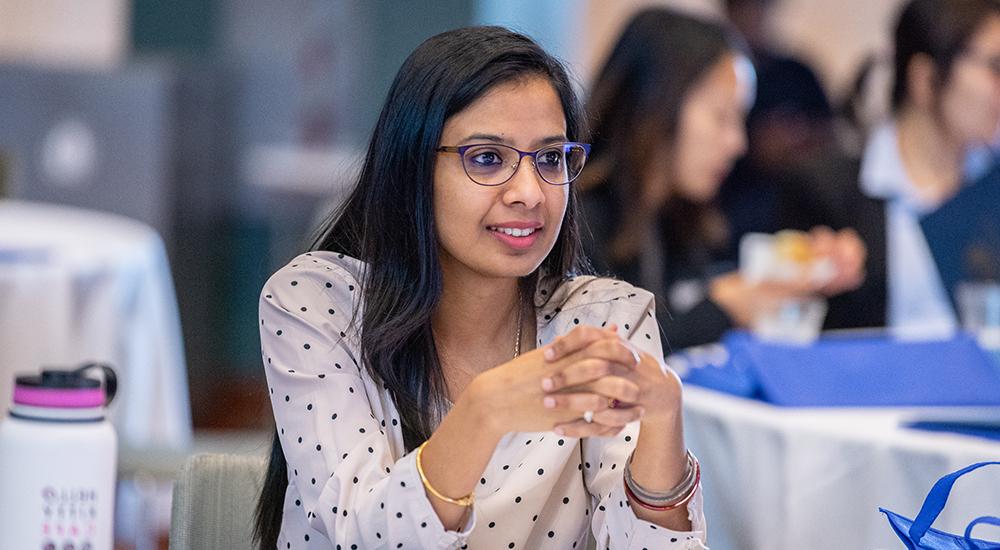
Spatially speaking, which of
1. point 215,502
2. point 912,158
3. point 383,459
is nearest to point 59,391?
point 215,502

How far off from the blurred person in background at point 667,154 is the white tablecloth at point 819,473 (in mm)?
901

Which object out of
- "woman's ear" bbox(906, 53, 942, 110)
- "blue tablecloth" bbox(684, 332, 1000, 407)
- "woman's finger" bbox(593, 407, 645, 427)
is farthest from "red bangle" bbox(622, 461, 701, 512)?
"woman's ear" bbox(906, 53, 942, 110)

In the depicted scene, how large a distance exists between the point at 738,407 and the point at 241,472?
40.4 inches

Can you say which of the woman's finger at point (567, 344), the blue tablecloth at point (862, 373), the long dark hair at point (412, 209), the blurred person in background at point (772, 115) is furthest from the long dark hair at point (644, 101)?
the woman's finger at point (567, 344)

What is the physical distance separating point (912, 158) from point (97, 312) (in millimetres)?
2341

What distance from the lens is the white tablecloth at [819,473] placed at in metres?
2.25

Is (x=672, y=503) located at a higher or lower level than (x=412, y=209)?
lower

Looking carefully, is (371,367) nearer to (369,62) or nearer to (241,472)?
(241,472)

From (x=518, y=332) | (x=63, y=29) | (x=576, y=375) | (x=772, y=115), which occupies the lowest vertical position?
(x=63, y=29)

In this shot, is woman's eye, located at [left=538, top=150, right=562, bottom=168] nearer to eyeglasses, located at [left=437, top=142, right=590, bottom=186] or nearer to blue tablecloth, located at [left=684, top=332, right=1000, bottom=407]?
eyeglasses, located at [left=437, top=142, right=590, bottom=186]

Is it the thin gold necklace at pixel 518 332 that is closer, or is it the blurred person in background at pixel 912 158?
the thin gold necklace at pixel 518 332

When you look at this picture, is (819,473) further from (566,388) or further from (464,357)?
(566,388)

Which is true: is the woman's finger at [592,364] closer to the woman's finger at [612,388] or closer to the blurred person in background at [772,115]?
the woman's finger at [612,388]

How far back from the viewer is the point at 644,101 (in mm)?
3650
